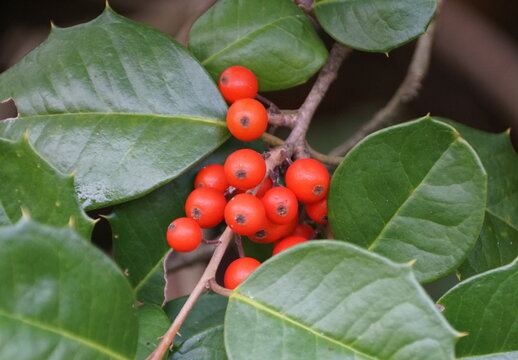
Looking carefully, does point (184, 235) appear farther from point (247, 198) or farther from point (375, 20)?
point (375, 20)

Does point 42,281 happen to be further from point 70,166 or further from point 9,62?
point 9,62

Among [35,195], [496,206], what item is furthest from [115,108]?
[496,206]

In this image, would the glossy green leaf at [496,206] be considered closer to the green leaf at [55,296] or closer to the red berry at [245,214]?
the red berry at [245,214]

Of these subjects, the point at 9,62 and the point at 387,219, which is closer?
the point at 387,219

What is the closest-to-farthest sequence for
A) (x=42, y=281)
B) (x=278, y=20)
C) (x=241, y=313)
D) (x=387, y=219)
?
(x=42, y=281), (x=241, y=313), (x=387, y=219), (x=278, y=20)

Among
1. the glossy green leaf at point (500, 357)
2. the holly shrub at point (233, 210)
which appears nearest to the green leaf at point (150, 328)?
the holly shrub at point (233, 210)

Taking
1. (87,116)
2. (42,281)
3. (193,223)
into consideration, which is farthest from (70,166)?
(42,281)

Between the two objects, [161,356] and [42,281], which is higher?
[42,281]

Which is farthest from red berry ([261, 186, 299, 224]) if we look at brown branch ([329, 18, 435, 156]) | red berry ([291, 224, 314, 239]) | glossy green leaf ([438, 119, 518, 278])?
brown branch ([329, 18, 435, 156])
